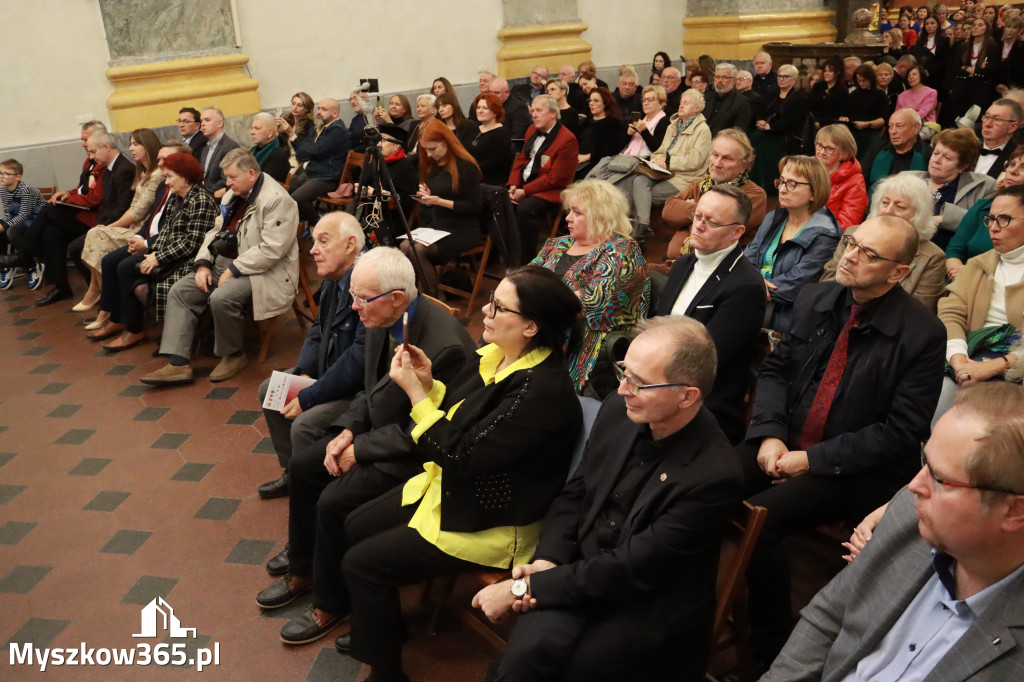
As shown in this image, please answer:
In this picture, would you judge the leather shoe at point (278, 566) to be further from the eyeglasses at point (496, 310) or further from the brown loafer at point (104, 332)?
the brown loafer at point (104, 332)

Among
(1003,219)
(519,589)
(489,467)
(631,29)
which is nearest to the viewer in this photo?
(519,589)

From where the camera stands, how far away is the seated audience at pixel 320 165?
24.5ft

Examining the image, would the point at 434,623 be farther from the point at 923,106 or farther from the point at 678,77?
the point at 678,77

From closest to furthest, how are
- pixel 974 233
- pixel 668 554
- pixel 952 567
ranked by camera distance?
pixel 952 567 < pixel 668 554 < pixel 974 233

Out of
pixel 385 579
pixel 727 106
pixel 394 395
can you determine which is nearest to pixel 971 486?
pixel 385 579

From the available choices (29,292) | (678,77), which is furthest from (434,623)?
(678,77)

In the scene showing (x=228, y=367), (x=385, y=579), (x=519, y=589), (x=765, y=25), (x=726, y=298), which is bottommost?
(x=228, y=367)

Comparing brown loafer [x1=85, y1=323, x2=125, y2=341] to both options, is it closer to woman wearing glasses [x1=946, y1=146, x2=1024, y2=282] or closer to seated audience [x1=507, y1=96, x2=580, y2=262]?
seated audience [x1=507, y1=96, x2=580, y2=262]

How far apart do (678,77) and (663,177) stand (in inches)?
130

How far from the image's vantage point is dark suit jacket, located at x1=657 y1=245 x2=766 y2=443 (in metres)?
3.28

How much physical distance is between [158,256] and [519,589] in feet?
14.4

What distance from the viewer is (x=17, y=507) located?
163 inches

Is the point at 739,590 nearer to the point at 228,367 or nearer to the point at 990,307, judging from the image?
the point at 990,307

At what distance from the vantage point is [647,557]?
222 cm
